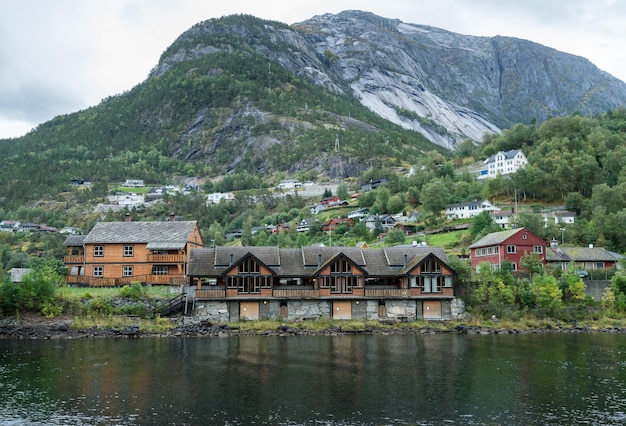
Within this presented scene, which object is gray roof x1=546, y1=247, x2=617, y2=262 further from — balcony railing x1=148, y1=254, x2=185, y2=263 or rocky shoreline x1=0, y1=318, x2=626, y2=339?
balcony railing x1=148, y1=254, x2=185, y2=263

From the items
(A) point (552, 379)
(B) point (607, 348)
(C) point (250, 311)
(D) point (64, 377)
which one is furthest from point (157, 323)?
(B) point (607, 348)

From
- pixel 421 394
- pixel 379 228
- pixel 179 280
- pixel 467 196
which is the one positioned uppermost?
pixel 467 196

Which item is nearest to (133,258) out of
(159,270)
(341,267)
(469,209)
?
(159,270)

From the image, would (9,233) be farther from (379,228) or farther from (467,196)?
(467,196)

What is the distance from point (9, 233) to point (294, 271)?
12471cm

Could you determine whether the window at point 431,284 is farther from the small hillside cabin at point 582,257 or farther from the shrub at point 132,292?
the shrub at point 132,292

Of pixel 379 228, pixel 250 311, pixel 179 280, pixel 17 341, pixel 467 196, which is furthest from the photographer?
pixel 467 196

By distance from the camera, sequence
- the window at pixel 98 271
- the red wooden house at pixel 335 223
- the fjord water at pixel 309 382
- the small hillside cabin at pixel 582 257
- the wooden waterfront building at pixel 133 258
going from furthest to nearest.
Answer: the red wooden house at pixel 335 223 < the small hillside cabin at pixel 582 257 < the window at pixel 98 271 < the wooden waterfront building at pixel 133 258 < the fjord water at pixel 309 382

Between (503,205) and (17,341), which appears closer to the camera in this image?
(17,341)

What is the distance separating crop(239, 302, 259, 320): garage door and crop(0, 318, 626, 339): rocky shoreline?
118 inches

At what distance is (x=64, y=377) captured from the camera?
3603 centimetres

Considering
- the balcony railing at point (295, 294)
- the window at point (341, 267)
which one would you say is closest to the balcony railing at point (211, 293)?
the balcony railing at point (295, 294)

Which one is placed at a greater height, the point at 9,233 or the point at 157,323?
the point at 9,233

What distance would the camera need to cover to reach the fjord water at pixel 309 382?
93.1 ft
